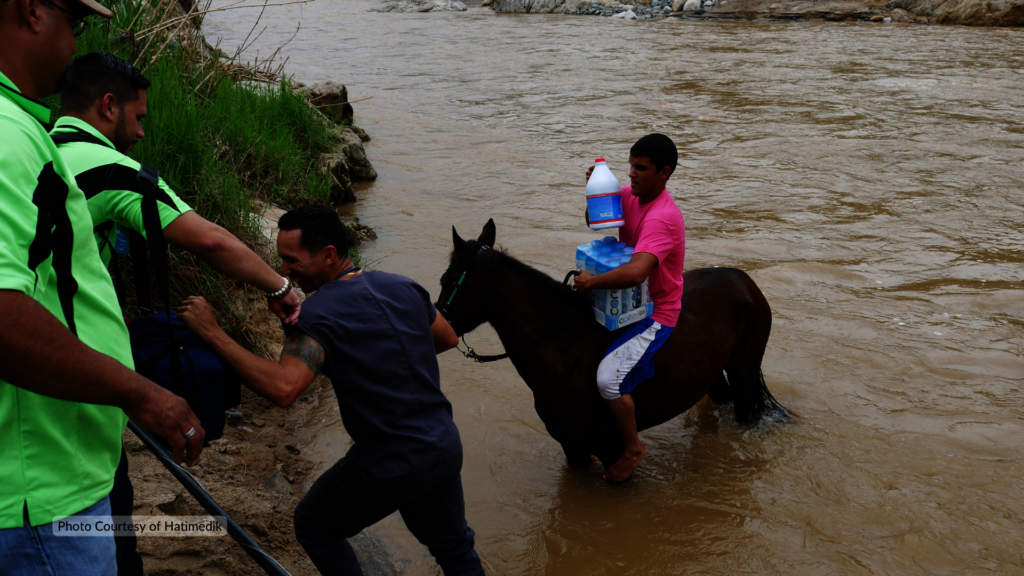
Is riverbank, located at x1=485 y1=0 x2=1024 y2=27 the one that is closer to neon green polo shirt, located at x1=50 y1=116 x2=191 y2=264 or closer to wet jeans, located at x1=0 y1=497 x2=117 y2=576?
neon green polo shirt, located at x1=50 y1=116 x2=191 y2=264

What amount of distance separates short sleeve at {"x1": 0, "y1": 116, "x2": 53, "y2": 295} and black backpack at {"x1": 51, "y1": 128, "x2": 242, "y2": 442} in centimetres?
69

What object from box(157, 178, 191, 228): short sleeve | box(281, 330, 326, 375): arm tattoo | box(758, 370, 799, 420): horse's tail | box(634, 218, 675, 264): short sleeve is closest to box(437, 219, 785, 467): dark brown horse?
box(634, 218, 675, 264): short sleeve

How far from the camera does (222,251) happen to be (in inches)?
100

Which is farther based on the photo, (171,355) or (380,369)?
(380,369)

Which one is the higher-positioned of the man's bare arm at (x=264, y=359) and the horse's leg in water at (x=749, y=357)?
the man's bare arm at (x=264, y=359)

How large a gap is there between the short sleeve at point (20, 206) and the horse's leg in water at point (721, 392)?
489 centimetres

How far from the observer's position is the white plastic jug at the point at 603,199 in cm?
411

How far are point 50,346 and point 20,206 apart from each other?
0.33m

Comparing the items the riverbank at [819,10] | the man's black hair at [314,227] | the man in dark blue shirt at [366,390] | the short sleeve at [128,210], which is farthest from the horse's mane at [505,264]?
the riverbank at [819,10]

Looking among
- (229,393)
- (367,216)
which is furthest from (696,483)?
(367,216)

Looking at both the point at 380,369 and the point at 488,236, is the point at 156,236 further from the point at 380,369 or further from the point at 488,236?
the point at 488,236

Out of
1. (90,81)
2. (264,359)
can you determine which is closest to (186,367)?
(264,359)

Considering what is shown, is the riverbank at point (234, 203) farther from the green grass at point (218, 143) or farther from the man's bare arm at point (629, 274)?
the man's bare arm at point (629, 274)

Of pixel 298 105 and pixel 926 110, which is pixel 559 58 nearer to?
pixel 926 110
